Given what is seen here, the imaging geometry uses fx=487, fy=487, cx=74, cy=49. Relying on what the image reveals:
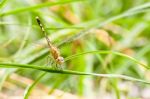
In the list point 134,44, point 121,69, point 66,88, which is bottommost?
point 66,88

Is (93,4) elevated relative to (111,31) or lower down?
elevated

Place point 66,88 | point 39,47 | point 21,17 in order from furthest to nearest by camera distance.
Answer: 1. point 21,17
2. point 39,47
3. point 66,88

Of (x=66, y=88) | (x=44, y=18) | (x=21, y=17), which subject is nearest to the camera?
(x=66, y=88)

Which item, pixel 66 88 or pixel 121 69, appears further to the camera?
pixel 121 69

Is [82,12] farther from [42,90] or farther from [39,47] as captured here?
[42,90]

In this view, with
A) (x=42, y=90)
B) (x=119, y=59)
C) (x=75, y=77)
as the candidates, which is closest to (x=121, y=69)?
(x=119, y=59)

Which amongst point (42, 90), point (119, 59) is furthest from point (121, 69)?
point (42, 90)
